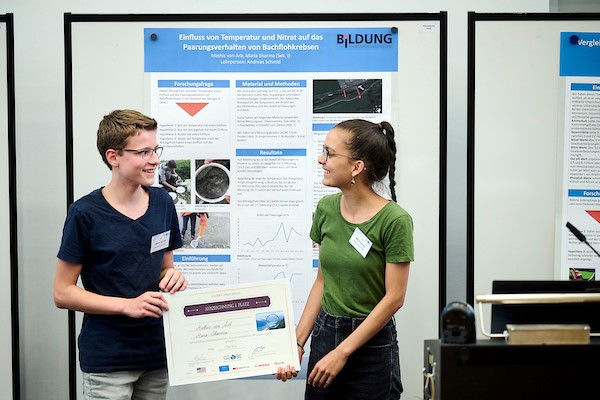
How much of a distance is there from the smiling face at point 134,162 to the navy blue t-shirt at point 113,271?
101mm

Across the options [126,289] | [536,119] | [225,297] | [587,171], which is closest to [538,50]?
[536,119]

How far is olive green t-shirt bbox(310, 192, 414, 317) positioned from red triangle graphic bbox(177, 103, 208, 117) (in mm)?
1057

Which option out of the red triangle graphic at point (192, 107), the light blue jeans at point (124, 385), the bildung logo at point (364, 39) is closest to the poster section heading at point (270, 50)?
the bildung logo at point (364, 39)

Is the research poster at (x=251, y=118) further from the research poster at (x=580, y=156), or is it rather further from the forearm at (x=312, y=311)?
the research poster at (x=580, y=156)

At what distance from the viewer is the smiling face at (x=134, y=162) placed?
2068mm

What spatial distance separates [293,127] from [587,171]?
4.43 ft

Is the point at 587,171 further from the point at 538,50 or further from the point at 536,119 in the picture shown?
the point at 538,50

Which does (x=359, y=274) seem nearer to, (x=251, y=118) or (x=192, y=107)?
(x=251, y=118)

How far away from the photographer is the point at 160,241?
6.95 feet

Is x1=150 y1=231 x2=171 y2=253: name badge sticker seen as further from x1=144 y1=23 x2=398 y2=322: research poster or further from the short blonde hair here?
x1=144 y1=23 x2=398 y2=322: research poster

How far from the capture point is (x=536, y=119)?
290 cm

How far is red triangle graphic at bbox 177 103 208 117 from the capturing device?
9.50 ft

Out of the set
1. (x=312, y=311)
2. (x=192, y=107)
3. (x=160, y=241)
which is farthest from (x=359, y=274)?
(x=192, y=107)

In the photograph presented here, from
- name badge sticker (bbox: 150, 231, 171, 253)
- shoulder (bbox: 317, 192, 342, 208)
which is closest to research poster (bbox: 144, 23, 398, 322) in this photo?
shoulder (bbox: 317, 192, 342, 208)
